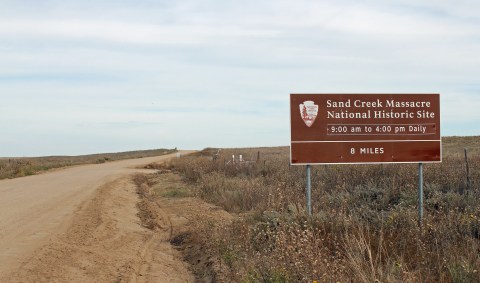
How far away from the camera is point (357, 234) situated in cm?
805

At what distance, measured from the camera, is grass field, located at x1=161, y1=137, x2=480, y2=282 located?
6.22m

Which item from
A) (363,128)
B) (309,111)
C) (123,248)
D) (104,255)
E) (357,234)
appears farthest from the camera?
(363,128)

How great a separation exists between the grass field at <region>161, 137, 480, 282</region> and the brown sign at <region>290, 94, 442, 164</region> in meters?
1.03

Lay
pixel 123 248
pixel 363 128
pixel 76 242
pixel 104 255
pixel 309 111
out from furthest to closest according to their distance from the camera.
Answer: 1. pixel 363 128
2. pixel 309 111
3. pixel 76 242
4. pixel 123 248
5. pixel 104 255

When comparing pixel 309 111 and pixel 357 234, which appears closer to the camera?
pixel 357 234

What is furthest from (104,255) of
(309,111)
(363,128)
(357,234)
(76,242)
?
(363,128)

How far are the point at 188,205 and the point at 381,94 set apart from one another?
7824 mm

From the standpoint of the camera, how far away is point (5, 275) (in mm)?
7820

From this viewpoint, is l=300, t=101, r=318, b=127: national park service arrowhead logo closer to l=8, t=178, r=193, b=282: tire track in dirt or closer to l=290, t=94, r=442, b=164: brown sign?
l=290, t=94, r=442, b=164: brown sign

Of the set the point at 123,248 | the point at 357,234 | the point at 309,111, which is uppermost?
the point at 309,111

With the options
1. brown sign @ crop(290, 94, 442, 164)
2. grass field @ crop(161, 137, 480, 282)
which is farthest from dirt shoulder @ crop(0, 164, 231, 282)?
brown sign @ crop(290, 94, 442, 164)

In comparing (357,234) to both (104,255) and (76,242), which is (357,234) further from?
(76,242)

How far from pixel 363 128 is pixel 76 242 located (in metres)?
6.08

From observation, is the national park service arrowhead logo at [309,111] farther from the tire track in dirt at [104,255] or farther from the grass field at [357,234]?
the tire track in dirt at [104,255]
